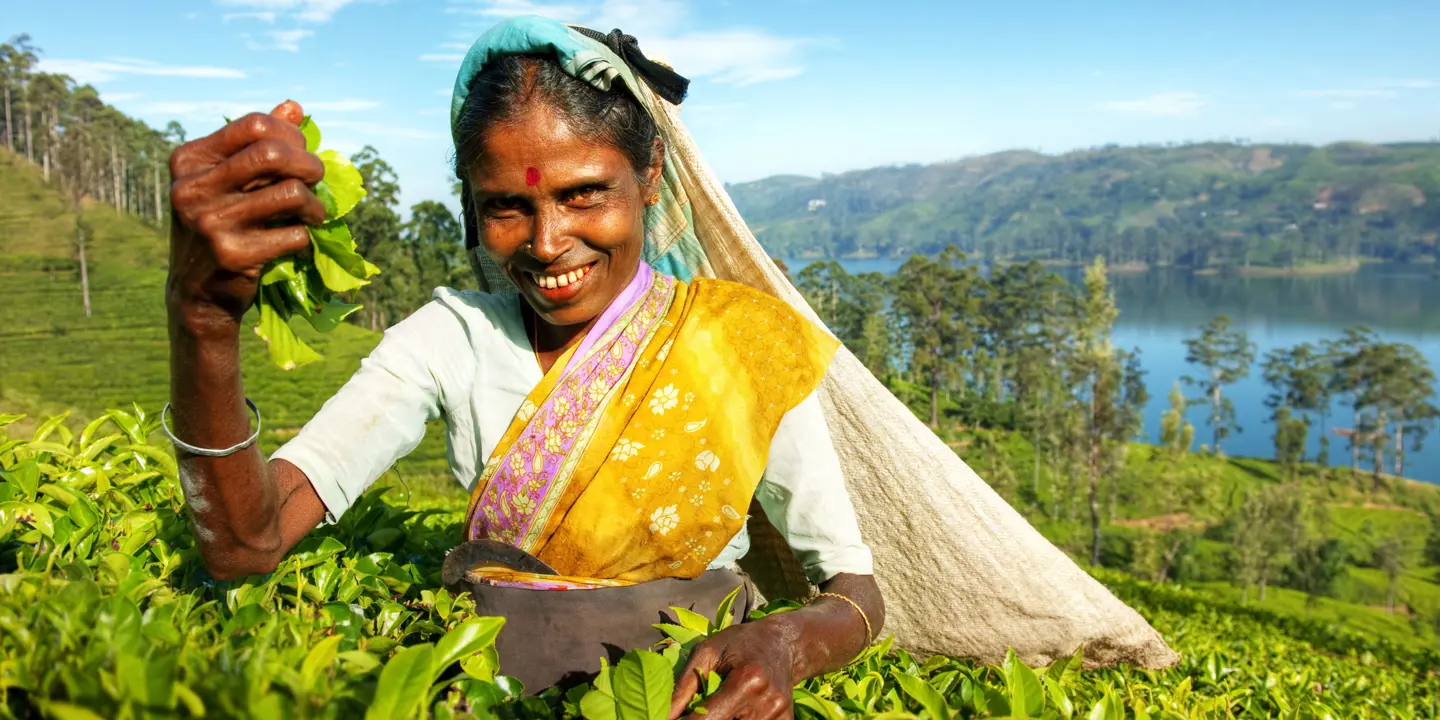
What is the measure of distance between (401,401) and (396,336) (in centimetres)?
14

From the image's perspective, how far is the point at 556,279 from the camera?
6.46ft

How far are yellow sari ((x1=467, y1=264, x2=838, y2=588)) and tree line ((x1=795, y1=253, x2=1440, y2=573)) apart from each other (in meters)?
47.7

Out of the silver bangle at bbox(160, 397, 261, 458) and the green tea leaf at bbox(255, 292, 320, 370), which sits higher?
the green tea leaf at bbox(255, 292, 320, 370)

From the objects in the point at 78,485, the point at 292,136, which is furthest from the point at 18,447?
the point at 292,136

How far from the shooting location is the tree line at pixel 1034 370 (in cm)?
5119

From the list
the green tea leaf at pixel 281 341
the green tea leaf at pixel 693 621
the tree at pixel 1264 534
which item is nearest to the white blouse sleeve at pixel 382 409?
the green tea leaf at pixel 281 341

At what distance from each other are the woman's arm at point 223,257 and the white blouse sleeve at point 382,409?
0.26 metres

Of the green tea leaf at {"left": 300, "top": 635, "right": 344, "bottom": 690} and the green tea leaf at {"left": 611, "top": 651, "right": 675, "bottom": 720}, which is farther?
the green tea leaf at {"left": 611, "top": 651, "right": 675, "bottom": 720}

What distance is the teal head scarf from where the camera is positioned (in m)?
1.92

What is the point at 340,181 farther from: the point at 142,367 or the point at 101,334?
the point at 101,334

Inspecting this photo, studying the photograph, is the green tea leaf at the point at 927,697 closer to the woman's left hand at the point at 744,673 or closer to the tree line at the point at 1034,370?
the woman's left hand at the point at 744,673

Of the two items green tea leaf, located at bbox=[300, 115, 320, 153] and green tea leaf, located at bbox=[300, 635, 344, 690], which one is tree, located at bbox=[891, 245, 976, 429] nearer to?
green tea leaf, located at bbox=[300, 115, 320, 153]

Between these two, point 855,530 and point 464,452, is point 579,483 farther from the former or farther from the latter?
point 855,530

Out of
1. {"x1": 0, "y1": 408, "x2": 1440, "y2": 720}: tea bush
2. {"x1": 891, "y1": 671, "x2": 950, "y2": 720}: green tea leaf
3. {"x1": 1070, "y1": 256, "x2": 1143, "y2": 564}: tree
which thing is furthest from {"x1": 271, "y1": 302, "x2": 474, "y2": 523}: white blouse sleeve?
{"x1": 1070, "y1": 256, "x2": 1143, "y2": 564}: tree
